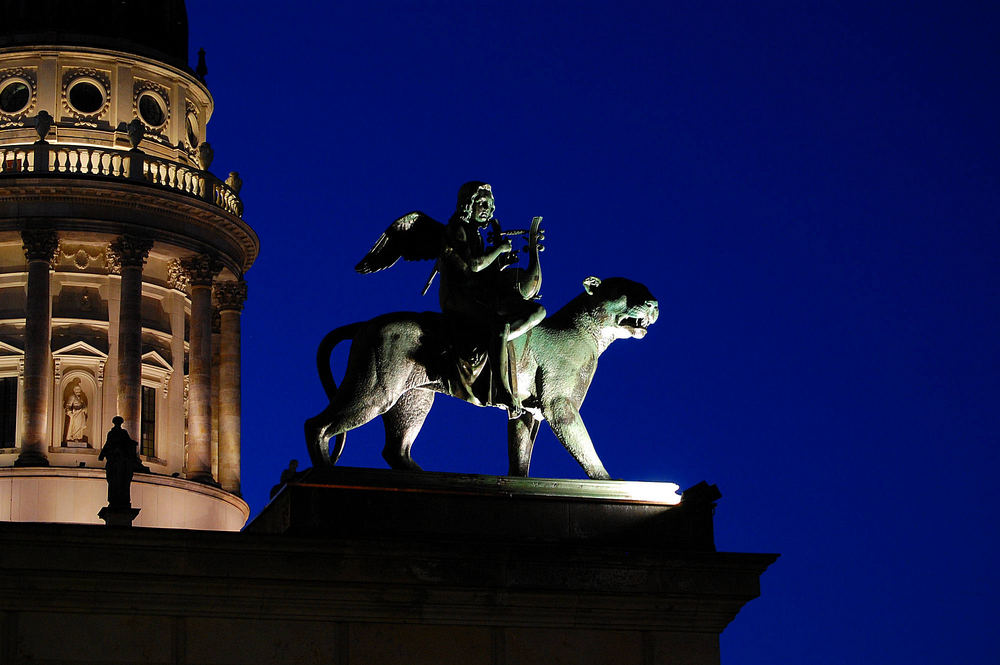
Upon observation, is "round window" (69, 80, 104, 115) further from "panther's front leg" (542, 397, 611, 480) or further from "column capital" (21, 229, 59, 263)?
"panther's front leg" (542, 397, 611, 480)

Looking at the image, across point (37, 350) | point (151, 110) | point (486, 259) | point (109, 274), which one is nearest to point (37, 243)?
point (109, 274)

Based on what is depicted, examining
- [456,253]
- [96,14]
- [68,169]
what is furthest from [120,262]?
[456,253]

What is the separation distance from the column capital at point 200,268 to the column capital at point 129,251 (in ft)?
6.19

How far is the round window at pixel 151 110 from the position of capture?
68875mm

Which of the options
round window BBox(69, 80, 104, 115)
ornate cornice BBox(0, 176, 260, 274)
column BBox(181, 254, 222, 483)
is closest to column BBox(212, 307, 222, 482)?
column BBox(181, 254, 222, 483)

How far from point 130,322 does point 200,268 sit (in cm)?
328

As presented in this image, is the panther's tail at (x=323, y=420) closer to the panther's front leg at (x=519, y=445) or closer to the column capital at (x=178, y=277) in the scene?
the panther's front leg at (x=519, y=445)

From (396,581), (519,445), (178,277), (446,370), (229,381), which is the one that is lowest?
(396,581)

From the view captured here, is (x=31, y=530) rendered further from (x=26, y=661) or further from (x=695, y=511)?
(x=695, y=511)

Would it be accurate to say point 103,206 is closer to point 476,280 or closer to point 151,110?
point 151,110

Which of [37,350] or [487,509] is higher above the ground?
[37,350]

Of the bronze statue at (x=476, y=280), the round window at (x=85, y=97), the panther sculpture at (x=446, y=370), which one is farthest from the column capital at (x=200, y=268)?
the panther sculpture at (x=446, y=370)

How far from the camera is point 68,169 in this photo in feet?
216

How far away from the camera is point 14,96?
2682 inches
